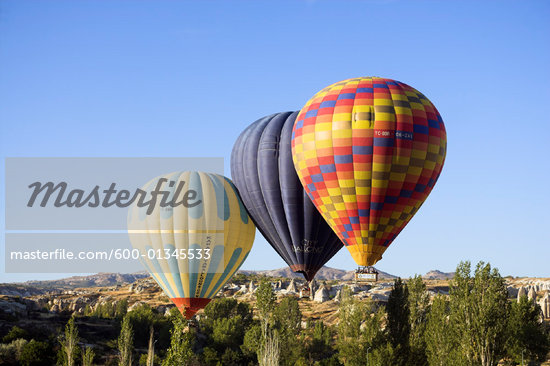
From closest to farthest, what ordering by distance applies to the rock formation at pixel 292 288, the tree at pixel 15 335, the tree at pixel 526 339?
the tree at pixel 15 335, the tree at pixel 526 339, the rock formation at pixel 292 288

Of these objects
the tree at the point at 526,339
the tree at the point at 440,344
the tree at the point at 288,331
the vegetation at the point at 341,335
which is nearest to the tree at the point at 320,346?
the vegetation at the point at 341,335

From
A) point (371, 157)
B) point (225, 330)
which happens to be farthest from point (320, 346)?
point (371, 157)

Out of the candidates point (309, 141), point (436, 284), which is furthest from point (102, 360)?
point (436, 284)

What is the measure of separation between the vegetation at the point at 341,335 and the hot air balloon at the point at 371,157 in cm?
1022

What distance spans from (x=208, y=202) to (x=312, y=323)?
61.0 m

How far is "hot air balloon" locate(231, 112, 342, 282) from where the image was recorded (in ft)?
161

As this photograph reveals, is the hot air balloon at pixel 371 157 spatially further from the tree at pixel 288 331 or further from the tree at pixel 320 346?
the tree at pixel 320 346

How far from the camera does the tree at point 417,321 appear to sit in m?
59.2

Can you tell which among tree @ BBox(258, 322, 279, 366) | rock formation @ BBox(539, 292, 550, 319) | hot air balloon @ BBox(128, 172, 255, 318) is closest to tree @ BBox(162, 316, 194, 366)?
tree @ BBox(258, 322, 279, 366)

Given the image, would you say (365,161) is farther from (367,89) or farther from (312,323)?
(312,323)

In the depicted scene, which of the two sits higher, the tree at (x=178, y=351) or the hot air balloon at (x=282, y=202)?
the hot air balloon at (x=282, y=202)

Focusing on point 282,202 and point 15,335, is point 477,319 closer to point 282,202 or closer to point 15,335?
point 282,202

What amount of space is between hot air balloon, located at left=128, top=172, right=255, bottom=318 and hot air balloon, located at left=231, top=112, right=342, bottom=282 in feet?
6.22

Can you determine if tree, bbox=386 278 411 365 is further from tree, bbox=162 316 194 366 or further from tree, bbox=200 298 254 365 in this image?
tree, bbox=162 316 194 366
